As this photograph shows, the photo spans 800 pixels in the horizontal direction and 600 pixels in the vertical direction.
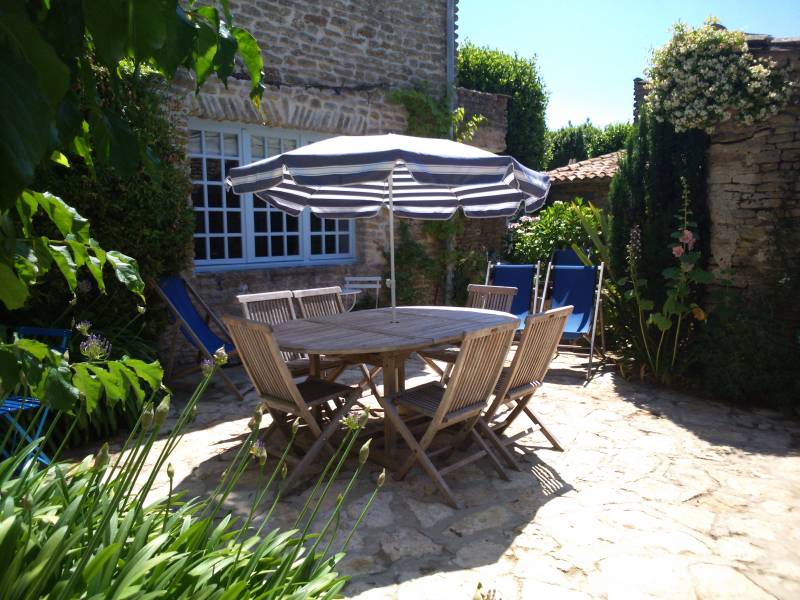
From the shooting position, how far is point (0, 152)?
0.70 metres

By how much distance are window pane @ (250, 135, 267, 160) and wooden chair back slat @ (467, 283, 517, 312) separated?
9.71 feet

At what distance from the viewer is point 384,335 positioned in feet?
12.3

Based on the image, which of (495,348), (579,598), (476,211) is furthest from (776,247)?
(579,598)

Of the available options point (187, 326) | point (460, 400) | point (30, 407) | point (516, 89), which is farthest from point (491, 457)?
point (516, 89)

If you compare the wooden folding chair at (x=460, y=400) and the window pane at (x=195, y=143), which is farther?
the window pane at (x=195, y=143)

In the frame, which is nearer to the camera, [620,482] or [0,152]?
[0,152]

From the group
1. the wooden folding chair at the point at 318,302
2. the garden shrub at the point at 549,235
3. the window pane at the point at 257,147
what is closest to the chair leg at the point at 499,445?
the wooden folding chair at the point at 318,302

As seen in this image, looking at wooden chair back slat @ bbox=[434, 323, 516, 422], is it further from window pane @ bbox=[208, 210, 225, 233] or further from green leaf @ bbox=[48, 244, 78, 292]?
window pane @ bbox=[208, 210, 225, 233]

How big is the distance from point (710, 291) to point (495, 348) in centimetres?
296

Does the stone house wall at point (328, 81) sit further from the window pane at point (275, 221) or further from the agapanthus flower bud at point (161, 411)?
the agapanthus flower bud at point (161, 411)

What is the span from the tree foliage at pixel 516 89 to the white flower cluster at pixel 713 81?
29.3ft

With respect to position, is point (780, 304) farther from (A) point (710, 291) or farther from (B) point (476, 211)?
(B) point (476, 211)

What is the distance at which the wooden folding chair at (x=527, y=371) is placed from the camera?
3.62 meters

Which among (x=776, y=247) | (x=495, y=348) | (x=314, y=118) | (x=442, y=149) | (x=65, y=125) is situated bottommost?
(x=495, y=348)
